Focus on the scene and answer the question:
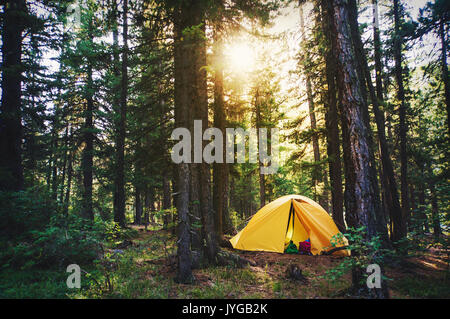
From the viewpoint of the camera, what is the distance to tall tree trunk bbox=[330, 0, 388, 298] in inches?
187

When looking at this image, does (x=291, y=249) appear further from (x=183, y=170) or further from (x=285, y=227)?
(x=183, y=170)

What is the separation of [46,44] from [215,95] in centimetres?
809

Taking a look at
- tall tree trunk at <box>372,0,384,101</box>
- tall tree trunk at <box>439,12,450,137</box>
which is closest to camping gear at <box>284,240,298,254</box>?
tall tree trunk at <box>372,0,384,101</box>

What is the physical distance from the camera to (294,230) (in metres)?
9.74

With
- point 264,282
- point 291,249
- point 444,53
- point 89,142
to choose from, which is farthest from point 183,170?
point 89,142

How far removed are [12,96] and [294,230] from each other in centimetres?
1314

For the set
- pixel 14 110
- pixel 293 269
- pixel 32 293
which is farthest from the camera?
pixel 14 110

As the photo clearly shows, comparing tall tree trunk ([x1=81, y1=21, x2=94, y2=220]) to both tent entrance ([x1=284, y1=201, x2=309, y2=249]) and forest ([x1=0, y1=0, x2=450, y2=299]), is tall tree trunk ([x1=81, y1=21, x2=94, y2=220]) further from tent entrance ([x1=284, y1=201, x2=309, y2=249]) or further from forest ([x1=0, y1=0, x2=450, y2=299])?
tent entrance ([x1=284, y1=201, x2=309, y2=249])

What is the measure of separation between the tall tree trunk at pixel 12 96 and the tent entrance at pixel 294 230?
11.0 m

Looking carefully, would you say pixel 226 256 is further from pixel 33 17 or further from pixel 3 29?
pixel 3 29

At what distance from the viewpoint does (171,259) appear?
22.1 ft

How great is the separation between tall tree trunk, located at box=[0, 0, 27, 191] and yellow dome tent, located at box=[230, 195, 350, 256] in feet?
30.5

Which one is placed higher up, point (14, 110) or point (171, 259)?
point (14, 110)
